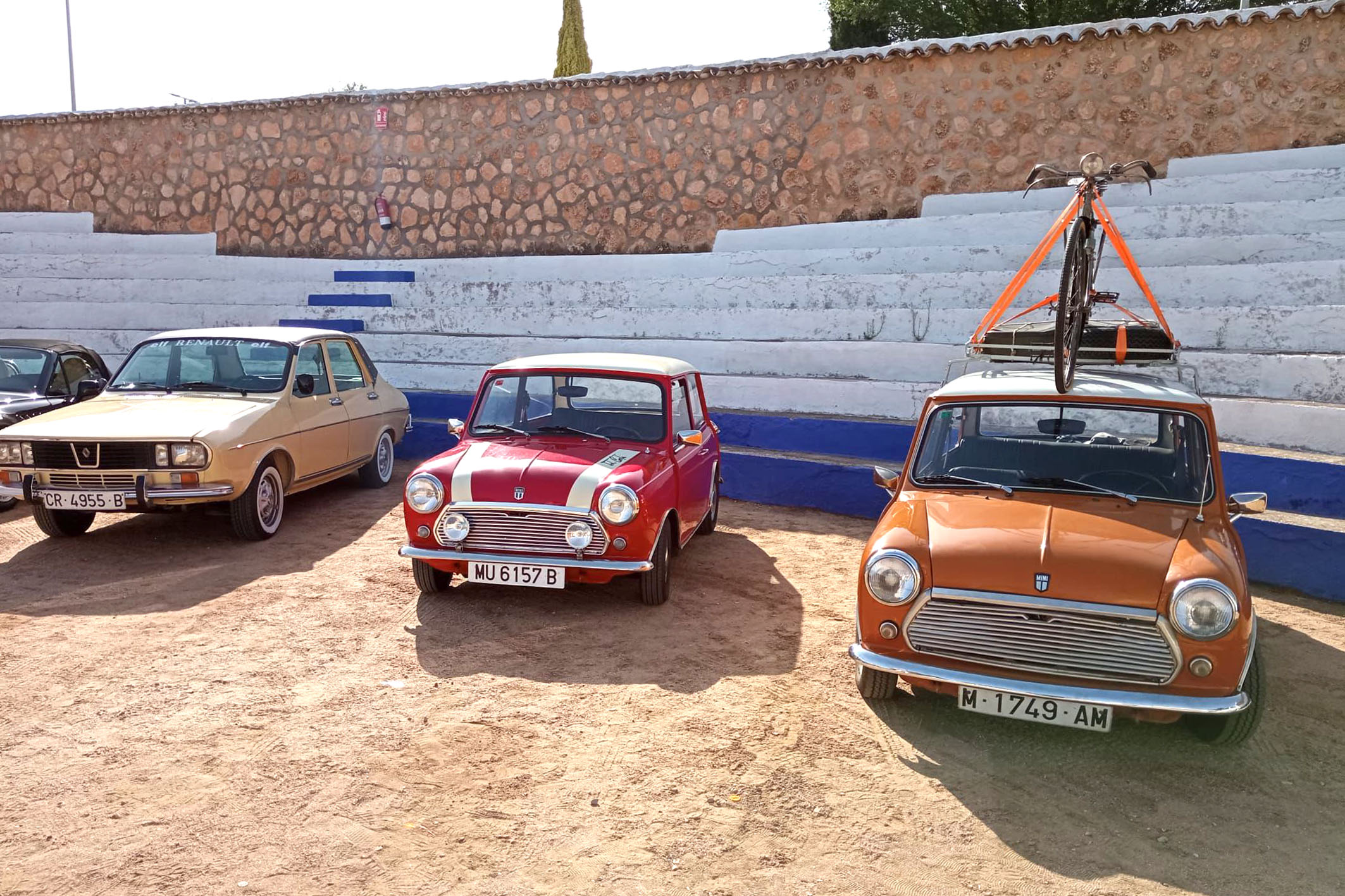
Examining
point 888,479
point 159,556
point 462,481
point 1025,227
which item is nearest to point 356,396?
point 159,556

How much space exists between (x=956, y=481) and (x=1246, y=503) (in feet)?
4.20

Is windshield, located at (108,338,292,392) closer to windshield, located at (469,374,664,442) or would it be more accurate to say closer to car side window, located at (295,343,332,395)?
car side window, located at (295,343,332,395)

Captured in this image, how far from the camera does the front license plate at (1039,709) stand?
3887mm

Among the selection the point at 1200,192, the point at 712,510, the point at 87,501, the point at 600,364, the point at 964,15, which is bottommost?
the point at 712,510

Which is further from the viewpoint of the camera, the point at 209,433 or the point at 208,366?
the point at 208,366

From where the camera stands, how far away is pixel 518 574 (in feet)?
18.5

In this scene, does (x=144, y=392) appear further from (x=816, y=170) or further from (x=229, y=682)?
(x=816, y=170)

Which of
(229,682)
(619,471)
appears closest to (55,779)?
(229,682)

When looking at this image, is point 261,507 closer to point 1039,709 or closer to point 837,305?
point 1039,709

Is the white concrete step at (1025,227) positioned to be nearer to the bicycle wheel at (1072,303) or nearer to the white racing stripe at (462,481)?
the bicycle wheel at (1072,303)

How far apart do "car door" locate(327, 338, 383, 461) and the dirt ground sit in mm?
2765

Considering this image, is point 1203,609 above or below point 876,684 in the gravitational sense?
above

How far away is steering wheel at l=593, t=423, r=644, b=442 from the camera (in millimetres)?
6418

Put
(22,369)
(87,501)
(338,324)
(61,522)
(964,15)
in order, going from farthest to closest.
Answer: (964,15) < (338,324) < (22,369) < (61,522) < (87,501)
